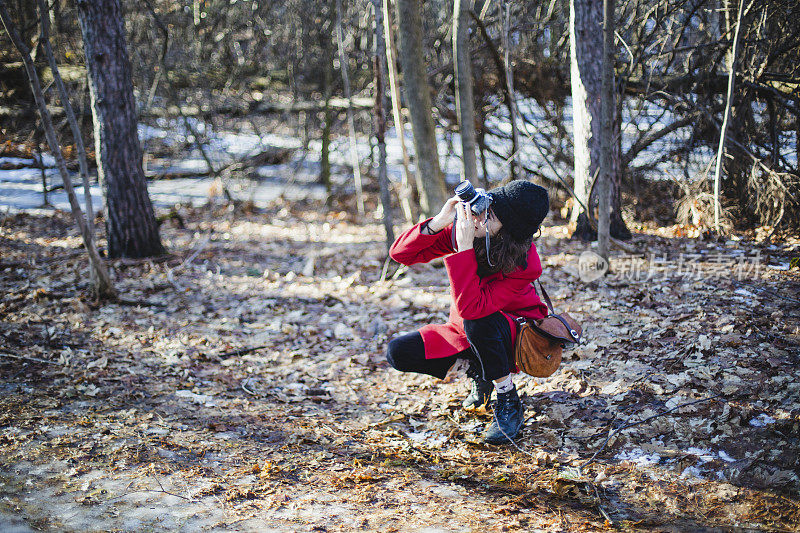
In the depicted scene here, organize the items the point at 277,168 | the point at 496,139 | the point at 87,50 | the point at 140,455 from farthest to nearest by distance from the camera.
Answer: the point at 277,168 < the point at 496,139 < the point at 87,50 < the point at 140,455

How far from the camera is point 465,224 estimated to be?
10.2 feet

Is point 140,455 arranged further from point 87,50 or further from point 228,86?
point 228,86

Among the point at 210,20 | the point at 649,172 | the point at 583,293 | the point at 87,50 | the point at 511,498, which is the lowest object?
the point at 511,498

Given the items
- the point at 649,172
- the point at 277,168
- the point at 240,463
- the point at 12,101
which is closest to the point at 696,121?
the point at 649,172

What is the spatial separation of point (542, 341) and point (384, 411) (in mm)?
1421

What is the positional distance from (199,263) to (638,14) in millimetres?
7546

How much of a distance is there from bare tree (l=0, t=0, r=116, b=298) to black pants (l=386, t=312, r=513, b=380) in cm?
393

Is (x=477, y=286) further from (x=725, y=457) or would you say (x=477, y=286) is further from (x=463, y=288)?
(x=725, y=457)

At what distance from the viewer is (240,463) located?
334 cm

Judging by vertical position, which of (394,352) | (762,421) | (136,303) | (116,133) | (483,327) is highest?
(116,133)

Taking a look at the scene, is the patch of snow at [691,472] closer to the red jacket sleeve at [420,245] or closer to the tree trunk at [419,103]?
the red jacket sleeve at [420,245]

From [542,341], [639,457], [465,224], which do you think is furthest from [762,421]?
[465,224]

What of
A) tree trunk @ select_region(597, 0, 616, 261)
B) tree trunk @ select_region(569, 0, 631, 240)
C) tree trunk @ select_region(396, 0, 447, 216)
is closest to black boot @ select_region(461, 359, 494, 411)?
tree trunk @ select_region(597, 0, 616, 261)

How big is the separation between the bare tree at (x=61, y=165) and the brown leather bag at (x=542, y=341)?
15.0 feet
